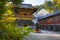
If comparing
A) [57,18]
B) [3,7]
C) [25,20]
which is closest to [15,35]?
[3,7]

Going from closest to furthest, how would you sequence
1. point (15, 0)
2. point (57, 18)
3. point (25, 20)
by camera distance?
1. point (15, 0)
2. point (25, 20)
3. point (57, 18)

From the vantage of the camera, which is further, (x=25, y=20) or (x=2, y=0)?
(x=25, y=20)

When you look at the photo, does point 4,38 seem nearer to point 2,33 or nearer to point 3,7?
point 2,33

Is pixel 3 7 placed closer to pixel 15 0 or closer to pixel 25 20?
pixel 15 0

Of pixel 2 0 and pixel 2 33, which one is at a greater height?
pixel 2 0

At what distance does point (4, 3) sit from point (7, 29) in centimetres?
25

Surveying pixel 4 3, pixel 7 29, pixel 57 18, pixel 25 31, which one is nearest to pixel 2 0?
pixel 4 3

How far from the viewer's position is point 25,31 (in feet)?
5.64

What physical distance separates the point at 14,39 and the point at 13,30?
0.33 ft

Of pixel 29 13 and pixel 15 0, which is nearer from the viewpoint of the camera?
pixel 15 0

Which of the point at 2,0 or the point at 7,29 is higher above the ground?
the point at 2,0

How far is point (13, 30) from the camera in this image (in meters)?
1.69

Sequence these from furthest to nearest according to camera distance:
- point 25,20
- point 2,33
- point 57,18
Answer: point 57,18 < point 25,20 < point 2,33

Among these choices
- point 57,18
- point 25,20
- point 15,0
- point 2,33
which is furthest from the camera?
point 57,18
